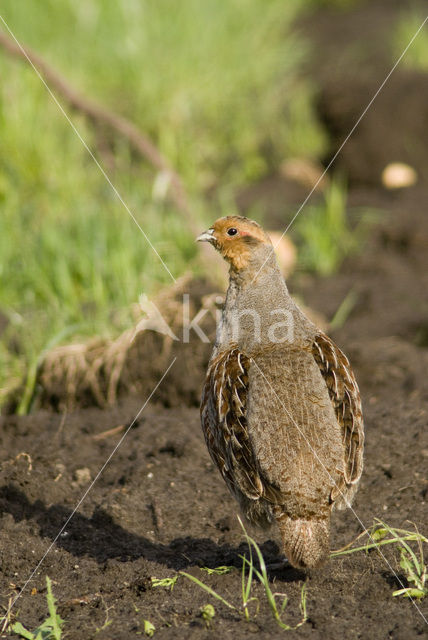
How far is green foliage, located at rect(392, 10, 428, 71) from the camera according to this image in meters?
10.0

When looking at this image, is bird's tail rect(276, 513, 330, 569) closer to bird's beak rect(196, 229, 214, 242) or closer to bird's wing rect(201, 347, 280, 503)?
bird's wing rect(201, 347, 280, 503)

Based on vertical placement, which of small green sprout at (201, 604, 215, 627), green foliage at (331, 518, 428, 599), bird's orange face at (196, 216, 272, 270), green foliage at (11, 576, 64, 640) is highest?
bird's orange face at (196, 216, 272, 270)

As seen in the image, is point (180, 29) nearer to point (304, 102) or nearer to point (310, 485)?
point (304, 102)

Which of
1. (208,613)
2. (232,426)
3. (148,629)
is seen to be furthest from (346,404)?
(148,629)

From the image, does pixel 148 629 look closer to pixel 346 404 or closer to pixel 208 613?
pixel 208 613

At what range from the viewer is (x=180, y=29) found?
912 centimetres

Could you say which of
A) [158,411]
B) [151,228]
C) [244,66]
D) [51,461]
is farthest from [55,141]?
[51,461]

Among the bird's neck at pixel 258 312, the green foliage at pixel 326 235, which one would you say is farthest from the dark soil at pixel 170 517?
the green foliage at pixel 326 235

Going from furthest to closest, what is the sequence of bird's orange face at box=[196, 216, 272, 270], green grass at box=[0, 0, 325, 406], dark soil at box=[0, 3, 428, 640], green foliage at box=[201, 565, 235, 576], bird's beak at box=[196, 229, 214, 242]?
Answer: green grass at box=[0, 0, 325, 406], bird's beak at box=[196, 229, 214, 242], bird's orange face at box=[196, 216, 272, 270], green foliage at box=[201, 565, 235, 576], dark soil at box=[0, 3, 428, 640]

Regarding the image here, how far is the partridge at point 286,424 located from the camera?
294 centimetres

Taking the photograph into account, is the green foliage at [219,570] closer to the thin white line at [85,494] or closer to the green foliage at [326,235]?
the thin white line at [85,494]

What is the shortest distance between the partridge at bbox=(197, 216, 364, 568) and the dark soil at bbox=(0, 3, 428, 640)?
0.88 ft

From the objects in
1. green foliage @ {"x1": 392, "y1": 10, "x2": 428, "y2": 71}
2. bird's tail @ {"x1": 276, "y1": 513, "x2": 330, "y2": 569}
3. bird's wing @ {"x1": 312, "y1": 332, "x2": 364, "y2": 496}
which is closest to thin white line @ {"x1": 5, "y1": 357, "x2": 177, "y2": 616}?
bird's tail @ {"x1": 276, "y1": 513, "x2": 330, "y2": 569}

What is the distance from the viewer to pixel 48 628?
9.10 ft
